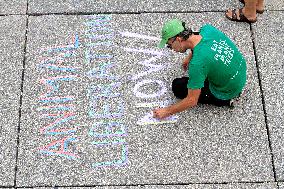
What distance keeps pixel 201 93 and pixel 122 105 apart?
2.55 ft

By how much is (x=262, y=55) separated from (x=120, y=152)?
1.86m

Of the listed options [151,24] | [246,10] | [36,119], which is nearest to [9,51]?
[36,119]

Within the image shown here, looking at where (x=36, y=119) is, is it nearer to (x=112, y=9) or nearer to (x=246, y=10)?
(x=112, y=9)

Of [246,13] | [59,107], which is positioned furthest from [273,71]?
[59,107]

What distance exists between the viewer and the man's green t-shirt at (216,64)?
489 centimetres

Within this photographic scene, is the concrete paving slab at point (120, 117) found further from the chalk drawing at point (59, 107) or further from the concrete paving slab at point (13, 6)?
the concrete paving slab at point (13, 6)

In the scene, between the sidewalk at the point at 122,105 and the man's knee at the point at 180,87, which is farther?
the man's knee at the point at 180,87

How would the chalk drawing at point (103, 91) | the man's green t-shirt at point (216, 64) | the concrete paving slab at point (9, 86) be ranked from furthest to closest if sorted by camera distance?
1. the chalk drawing at point (103, 91)
2. the concrete paving slab at point (9, 86)
3. the man's green t-shirt at point (216, 64)

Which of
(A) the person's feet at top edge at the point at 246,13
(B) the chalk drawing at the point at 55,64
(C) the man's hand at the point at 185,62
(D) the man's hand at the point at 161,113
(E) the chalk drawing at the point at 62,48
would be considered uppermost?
(A) the person's feet at top edge at the point at 246,13

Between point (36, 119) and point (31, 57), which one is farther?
point (31, 57)

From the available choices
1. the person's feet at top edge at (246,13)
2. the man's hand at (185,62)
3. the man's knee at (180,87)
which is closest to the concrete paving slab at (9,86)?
the man's knee at (180,87)

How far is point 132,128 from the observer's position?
5.42 metres

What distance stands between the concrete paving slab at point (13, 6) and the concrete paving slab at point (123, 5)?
0.08m

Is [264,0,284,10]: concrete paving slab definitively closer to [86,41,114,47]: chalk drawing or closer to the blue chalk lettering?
[86,41,114,47]: chalk drawing
